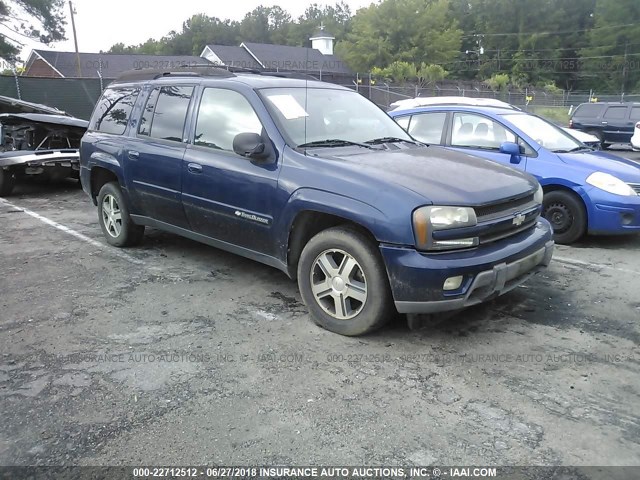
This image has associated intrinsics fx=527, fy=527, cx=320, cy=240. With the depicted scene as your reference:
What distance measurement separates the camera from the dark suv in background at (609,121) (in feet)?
56.4

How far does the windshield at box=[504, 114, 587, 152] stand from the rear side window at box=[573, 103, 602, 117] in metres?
12.8

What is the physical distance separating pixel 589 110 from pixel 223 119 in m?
17.4

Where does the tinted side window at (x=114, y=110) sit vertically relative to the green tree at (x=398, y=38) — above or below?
below

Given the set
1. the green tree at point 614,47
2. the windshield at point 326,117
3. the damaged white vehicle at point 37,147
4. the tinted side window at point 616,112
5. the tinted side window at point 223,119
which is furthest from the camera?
the green tree at point 614,47

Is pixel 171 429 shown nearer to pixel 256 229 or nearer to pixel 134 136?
pixel 256 229

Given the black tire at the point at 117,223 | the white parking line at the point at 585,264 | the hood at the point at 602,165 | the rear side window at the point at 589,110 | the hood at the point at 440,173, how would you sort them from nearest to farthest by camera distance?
the hood at the point at 440,173 < the white parking line at the point at 585,264 < the black tire at the point at 117,223 < the hood at the point at 602,165 < the rear side window at the point at 589,110

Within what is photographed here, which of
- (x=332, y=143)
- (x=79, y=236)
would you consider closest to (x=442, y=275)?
(x=332, y=143)

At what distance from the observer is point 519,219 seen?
12.6ft

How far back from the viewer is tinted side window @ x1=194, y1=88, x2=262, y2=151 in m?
4.38

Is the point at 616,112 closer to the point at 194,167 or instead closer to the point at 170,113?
the point at 170,113

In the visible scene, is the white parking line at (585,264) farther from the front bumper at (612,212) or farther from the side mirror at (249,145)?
the side mirror at (249,145)

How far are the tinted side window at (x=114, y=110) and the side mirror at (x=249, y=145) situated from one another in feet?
7.07

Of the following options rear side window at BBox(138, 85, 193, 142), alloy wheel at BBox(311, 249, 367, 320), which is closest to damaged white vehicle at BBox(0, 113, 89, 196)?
rear side window at BBox(138, 85, 193, 142)

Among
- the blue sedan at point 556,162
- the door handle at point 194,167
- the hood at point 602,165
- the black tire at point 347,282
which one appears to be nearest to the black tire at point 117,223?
the door handle at point 194,167
